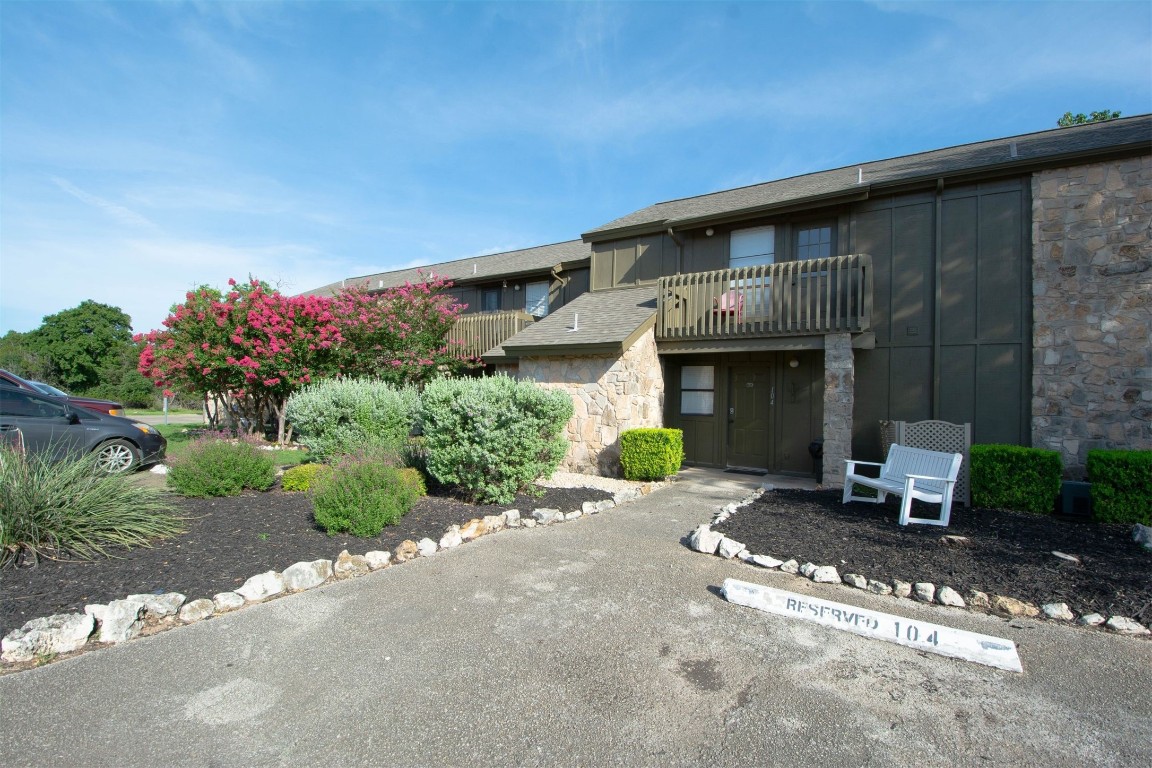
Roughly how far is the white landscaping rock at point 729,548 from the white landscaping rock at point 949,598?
5.32 ft

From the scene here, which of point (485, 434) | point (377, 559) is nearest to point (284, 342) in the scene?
point (485, 434)

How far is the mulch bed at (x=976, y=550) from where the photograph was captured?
412 cm

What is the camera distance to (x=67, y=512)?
4500 mm

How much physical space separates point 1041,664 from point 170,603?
18.7ft

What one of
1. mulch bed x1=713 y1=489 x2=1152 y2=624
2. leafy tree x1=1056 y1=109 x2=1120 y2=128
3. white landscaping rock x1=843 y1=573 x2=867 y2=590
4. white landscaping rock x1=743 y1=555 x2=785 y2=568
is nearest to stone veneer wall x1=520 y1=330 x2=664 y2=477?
mulch bed x1=713 y1=489 x2=1152 y2=624

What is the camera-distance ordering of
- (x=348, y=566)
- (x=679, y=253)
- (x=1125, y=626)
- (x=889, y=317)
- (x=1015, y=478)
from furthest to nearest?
(x=679, y=253), (x=889, y=317), (x=1015, y=478), (x=348, y=566), (x=1125, y=626)

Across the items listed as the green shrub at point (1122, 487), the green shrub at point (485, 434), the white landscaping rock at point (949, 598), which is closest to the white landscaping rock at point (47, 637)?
the green shrub at point (485, 434)

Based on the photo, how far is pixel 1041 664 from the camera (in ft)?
10.5

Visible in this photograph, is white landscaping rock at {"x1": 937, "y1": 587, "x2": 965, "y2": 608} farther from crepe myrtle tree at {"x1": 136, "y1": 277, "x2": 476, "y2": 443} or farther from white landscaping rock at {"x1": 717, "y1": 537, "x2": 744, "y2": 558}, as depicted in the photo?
crepe myrtle tree at {"x1": 136, "y1": 277, "x2": 476, "y2": 443}

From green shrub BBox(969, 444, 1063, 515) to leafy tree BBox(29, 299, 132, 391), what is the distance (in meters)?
55.1

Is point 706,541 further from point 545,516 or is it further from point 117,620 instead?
point 117,620

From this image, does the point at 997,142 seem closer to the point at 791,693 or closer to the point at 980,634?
the point at 980,634

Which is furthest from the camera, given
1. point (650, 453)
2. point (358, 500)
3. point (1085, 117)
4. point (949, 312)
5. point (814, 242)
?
point (1085, 117)

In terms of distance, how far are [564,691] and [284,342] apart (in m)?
11.2
